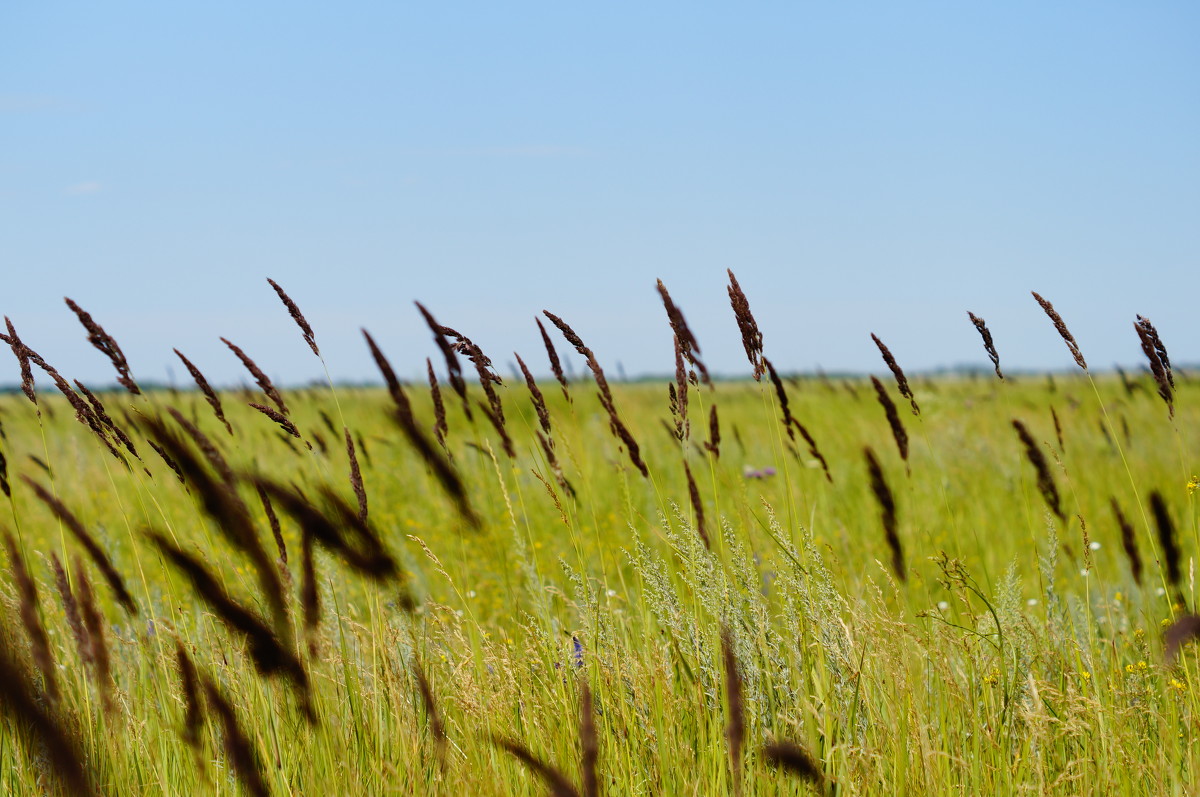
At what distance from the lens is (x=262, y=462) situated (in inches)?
316

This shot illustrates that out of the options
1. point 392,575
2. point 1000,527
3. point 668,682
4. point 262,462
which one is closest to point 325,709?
point 668,682

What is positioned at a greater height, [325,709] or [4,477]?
[4,477]

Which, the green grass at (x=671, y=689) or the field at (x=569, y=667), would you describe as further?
the green grass at (x=671, y=689)

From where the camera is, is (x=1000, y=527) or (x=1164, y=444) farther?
(x=1164, y=444)

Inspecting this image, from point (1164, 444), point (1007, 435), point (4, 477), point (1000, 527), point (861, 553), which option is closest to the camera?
point (4, 477)

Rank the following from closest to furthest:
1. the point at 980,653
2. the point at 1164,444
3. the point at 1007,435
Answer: the point at 980,653 < the point at 1164,444 < the point at 1007,435

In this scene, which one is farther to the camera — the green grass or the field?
the green grass

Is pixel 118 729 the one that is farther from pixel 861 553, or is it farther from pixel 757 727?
pixel 861 553

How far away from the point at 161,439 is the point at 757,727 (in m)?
1.32

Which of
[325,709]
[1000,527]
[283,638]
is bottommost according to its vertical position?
[1000,527]

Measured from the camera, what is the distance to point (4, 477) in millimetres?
1831

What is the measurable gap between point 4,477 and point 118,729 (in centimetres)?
59

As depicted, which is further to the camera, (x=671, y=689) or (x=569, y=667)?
(x=569, y=667)

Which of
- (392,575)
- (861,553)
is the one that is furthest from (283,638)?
(861,553)
